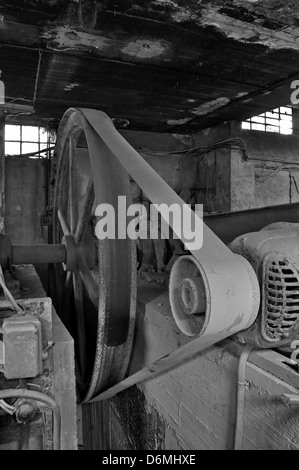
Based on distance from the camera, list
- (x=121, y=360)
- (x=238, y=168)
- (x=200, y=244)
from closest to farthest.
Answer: (x=200, y=244) < (x=121, y=360) < (x=238, y=168)

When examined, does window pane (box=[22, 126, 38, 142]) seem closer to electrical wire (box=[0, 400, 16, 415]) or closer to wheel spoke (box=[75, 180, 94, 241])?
wheel spoke (box=[75, 180, 94, 241])

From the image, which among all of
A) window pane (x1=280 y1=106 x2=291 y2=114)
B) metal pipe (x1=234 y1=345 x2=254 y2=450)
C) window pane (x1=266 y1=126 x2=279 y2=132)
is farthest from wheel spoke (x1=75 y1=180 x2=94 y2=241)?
window pane (x1=280 y1=106 x2=291 y2=114)

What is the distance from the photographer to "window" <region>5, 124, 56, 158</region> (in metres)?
5.12

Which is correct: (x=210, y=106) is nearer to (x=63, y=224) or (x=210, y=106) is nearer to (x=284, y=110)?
(x=284, y=110)

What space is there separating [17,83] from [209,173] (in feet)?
9.69

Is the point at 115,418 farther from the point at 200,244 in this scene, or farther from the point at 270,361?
the point at 200,244

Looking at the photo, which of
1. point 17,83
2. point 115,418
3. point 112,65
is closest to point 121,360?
point 115,418

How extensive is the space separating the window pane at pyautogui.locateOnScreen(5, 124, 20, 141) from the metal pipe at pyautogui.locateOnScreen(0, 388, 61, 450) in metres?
4.66

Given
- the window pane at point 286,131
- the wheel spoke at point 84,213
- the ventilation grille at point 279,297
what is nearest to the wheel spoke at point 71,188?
the wheel spoke at point 84,213

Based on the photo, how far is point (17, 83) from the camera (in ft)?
12.4

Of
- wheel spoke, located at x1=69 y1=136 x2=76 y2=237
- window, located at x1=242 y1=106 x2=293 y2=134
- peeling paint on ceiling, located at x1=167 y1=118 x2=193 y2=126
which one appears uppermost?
window, located at x1=242 y1=106 x2=293 y2=134

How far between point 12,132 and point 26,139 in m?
0.20

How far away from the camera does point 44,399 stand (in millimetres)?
1069

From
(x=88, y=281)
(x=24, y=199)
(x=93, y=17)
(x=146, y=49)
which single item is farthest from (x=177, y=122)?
(x=88, y=281)
